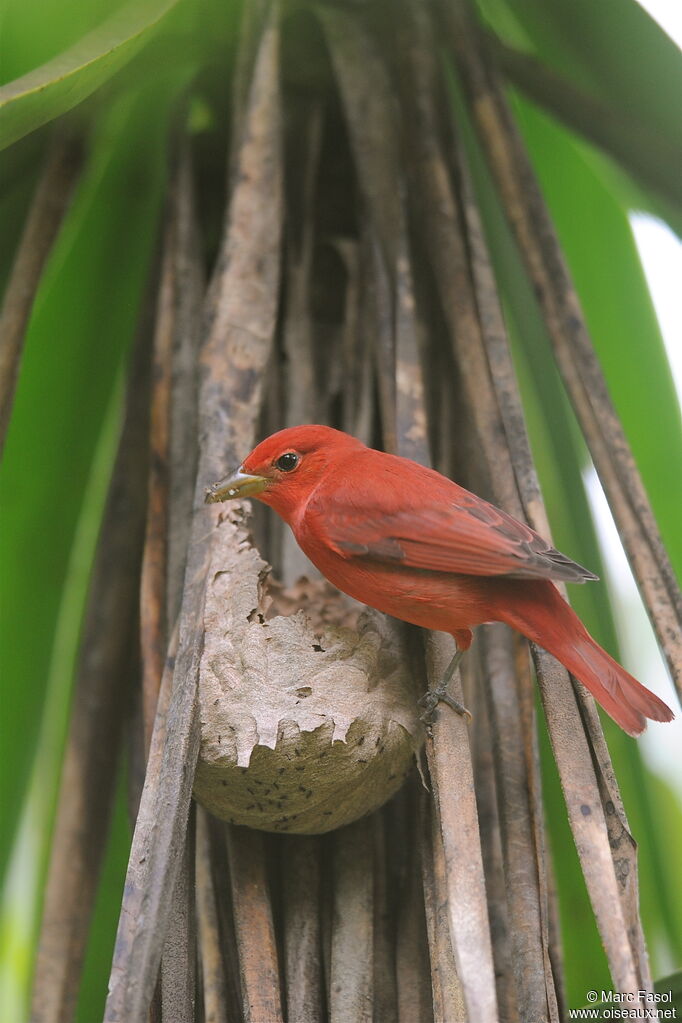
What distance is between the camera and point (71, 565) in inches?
107

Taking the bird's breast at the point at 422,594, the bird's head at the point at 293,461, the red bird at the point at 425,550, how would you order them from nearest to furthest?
1. the red bird at the point at 425,550
2. the bird's breast at the point at 422,594
3. the bird's head at the point at 293,461

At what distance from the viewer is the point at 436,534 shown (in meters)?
2.09

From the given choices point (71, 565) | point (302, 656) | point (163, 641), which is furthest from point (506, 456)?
point (71, 565)

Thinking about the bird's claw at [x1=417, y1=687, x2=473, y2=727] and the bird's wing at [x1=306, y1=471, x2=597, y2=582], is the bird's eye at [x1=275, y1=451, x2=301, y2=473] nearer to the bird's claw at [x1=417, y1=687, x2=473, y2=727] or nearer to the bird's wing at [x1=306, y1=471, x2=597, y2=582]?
the bird's wing at [x1=306, y1=471, x2=597, y2=582]

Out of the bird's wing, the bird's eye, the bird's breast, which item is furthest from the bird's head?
the bird's breast

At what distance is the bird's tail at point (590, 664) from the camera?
1.86 m

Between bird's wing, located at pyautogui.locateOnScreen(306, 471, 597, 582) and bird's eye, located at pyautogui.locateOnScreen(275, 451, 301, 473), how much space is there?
0.13 metres

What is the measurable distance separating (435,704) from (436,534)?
362 mm

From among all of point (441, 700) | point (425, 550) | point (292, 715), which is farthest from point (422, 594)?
point (292, 715)

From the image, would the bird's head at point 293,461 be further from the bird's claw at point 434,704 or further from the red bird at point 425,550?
the bird's claw at point 434,704

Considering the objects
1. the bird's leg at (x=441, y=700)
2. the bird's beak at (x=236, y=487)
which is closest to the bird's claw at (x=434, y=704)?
the bird's leg at (x=441, y=700)

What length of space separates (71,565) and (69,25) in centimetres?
130

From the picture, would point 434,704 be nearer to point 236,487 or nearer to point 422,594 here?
point 422,594

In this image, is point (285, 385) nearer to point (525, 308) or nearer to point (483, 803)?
point (525, 308)
